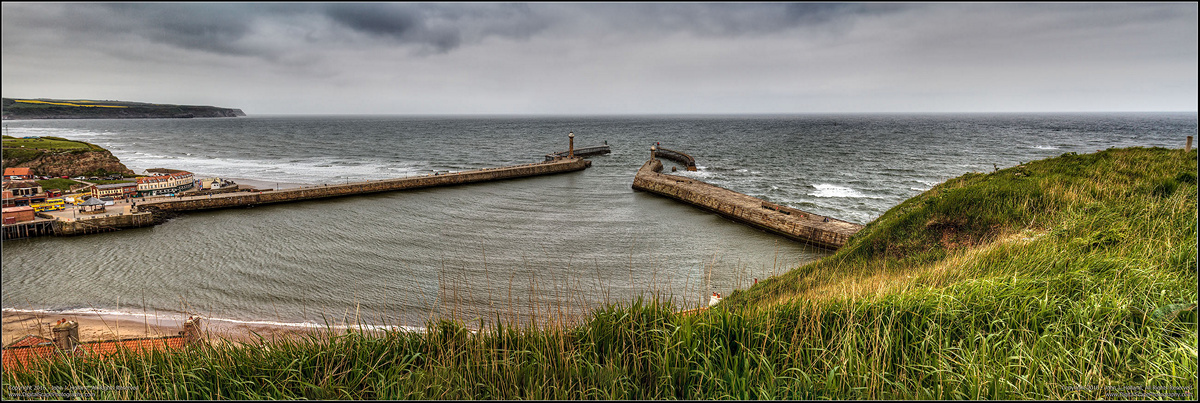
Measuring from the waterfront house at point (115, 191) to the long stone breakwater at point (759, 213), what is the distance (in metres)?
26.7

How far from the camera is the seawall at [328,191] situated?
974 inches

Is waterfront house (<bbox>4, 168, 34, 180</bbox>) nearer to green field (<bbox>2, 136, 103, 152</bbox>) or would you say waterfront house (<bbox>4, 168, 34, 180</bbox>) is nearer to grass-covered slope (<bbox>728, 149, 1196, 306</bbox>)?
green field (<bbox>2, 136, 103, 152</bbox>)

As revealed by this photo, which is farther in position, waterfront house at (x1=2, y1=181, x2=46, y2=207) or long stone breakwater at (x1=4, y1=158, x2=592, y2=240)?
waterfront house at (x1=2, y1=181, x2=46, y2=207)

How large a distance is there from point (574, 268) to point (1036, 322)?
11.5 metres

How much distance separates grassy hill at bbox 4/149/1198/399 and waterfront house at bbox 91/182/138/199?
Result: 2832cm

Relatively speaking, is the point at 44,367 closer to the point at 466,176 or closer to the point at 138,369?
the point at 138,369

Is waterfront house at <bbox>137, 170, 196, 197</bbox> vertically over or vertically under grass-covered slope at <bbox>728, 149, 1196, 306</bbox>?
under

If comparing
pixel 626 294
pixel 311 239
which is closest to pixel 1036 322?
pixel 626 294

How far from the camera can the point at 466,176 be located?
3475 cm

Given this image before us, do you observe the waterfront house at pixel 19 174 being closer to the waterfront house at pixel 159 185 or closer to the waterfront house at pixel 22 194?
the waterfront house at pixel 22 194

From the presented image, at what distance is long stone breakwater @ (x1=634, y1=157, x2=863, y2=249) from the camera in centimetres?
1866

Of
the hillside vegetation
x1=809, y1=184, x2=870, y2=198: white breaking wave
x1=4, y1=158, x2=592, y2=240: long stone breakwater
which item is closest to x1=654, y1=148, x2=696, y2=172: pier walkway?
x1=4, y1=158, x2=592, y2=240: long stone breakwater

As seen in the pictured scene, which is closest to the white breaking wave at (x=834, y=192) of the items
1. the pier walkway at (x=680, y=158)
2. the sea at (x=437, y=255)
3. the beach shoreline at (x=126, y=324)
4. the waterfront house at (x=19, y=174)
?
the sea at (x=437, y=255)

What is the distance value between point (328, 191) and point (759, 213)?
76.0 ft
